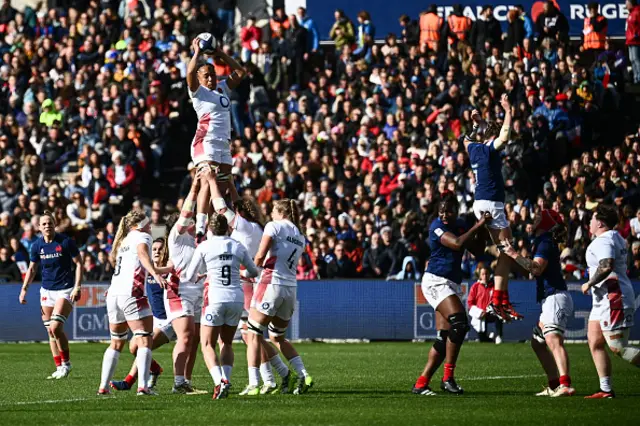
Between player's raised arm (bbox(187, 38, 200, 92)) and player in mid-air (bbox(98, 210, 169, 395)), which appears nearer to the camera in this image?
player in mid-air (bbox(98, 210, 169, 395))

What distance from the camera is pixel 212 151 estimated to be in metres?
16.0

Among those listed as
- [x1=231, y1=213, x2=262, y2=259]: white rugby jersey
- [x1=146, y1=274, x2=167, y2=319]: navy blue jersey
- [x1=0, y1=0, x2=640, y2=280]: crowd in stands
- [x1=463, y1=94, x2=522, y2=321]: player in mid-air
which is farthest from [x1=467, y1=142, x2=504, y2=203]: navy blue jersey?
[x1=0, y1=0, x2=640, y2=280]: crowd in stands

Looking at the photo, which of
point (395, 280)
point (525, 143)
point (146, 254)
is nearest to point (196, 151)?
point (146, 254)

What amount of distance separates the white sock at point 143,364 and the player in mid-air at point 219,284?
28.8 inches

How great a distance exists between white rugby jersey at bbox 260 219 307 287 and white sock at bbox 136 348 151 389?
1582 millimetres

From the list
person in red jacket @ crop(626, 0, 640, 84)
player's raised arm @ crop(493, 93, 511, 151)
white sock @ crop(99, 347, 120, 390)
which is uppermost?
person in red jacket @ crop(626, 0, 640, 84)

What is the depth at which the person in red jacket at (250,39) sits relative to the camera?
3375cm

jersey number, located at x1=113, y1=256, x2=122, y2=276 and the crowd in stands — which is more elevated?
the crowd in stands

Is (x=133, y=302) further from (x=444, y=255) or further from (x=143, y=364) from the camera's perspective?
(x=444, y=255)

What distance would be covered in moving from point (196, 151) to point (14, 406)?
406 cm

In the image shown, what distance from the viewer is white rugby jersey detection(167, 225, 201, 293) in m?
15.5

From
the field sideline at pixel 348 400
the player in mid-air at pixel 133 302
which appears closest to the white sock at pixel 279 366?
the field sideline at pixel 348 400

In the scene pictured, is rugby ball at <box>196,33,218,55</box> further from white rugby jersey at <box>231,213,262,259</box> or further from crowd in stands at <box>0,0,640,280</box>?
crowd in stands at <box>0,0,640,280</box>

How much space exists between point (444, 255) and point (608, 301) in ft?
6.52
